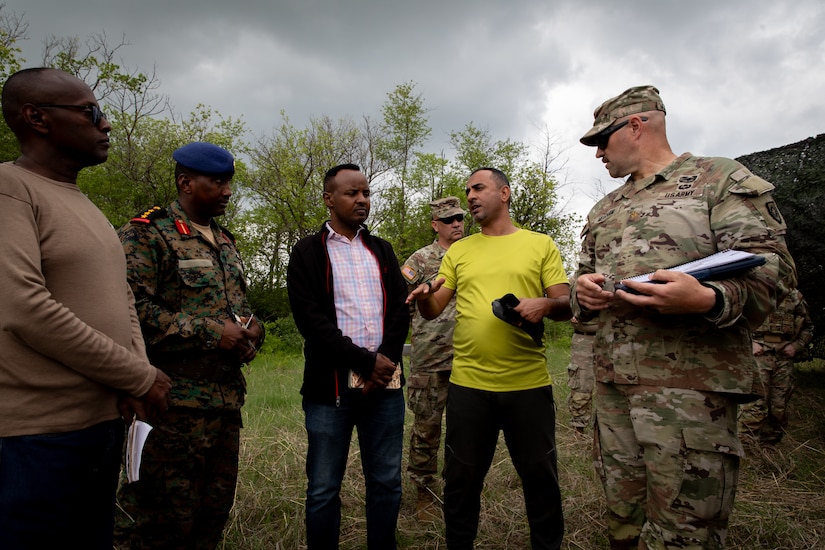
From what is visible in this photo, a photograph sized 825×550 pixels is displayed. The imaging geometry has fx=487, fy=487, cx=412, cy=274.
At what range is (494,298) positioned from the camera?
9.16 feet

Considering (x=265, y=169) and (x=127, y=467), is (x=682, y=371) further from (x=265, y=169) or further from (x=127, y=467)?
(x=265, y=169)

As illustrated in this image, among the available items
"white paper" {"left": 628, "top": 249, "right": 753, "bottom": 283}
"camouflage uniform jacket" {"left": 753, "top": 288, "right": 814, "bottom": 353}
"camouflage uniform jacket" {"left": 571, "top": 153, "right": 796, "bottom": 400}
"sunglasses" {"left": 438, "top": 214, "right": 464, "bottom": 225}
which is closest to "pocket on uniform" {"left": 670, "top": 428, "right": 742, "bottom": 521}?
"camouflage uniform jacket" {"left": 571, "top": 153, "right": 796, "bottom": 400}

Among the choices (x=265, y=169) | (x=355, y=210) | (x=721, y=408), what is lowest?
(x=721, y=408)

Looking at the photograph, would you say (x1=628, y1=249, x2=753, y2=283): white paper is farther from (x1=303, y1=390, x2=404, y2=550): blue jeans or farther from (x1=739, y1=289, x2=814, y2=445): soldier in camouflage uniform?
(x1=739, y1=289, x2=814, y2=445): soldier in camouflage uniform

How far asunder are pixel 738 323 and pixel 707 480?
2.00 ft

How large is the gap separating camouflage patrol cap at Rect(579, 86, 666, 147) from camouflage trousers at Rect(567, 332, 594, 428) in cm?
387

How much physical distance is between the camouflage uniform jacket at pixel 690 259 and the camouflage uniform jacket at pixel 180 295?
185 centimetres

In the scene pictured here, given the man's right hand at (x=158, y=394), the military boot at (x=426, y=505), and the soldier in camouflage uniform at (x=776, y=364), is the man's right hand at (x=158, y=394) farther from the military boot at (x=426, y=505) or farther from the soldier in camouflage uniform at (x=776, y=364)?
the soldier in camouflage uniform at (x=776, y=364)

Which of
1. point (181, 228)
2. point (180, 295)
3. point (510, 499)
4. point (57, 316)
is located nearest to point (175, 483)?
point (180, 295)

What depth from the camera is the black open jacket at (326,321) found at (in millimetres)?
2523

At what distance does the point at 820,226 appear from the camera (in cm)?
474

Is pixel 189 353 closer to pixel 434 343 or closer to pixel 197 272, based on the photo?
pixel 197 272

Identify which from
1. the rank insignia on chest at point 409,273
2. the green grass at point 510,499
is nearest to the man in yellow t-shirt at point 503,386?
the green grass at point 510,499

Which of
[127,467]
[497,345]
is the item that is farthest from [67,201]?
[497,345]
